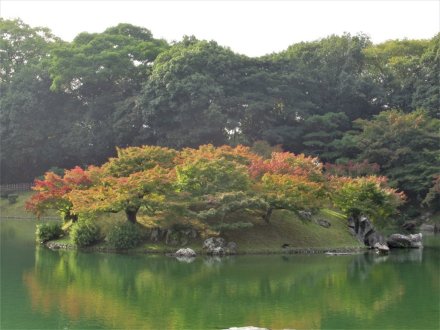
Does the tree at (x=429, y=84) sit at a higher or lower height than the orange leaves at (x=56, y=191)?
higher

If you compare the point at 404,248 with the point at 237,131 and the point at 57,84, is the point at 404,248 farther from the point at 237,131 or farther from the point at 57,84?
the point at 57,84

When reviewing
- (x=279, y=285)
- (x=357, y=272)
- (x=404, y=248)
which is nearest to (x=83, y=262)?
(x=279, y=285)

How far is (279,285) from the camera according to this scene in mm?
17891

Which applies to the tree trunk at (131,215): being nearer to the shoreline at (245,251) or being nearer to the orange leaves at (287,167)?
the shoreline at (245,251)

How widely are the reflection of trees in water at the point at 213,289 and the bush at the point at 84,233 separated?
1145 millimetres

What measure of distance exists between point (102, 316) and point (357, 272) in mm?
10103

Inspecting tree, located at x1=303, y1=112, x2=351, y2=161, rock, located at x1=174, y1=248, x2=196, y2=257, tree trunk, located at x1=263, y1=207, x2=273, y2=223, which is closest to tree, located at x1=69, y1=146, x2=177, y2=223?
rock, located at x1=174, y1=248, x2=196, y2=257

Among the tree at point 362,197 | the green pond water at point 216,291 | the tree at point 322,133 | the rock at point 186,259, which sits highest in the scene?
the tree at point 322,133

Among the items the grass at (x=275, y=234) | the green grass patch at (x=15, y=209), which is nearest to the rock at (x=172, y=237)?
the grass at (x=275, y=234)

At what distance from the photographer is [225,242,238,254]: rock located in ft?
78.3

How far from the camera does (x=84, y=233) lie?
24.8 m

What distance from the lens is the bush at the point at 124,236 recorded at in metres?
24.1

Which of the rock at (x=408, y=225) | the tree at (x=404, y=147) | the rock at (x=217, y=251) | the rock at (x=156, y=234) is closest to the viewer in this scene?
the rock at (x=217, y=251)

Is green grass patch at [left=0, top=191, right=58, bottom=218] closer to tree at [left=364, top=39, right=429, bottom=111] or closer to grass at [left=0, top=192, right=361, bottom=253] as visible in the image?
grass at [left=0, top=192, right=361, bottom=253]
